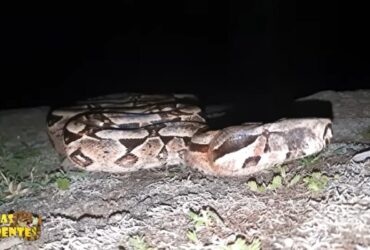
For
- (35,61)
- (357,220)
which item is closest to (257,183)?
(357,220)

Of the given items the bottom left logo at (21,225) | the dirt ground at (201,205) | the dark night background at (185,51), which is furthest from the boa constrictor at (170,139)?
the dark night background at (185,51)

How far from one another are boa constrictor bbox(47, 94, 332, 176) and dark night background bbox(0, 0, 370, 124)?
10210 millimetres

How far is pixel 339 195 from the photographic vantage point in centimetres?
444

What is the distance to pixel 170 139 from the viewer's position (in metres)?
6.04

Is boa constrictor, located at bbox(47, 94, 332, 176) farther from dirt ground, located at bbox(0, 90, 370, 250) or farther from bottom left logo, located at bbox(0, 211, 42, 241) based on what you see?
bottom left logo, located at bbox(0, 211, 42, 241)

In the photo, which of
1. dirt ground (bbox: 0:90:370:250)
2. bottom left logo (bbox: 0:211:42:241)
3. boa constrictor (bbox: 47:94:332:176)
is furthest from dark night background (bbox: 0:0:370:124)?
bottom left logo (bbox: 0:211:42:241)

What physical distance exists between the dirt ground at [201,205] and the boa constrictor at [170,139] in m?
0.19

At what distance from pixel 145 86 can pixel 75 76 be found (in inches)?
226

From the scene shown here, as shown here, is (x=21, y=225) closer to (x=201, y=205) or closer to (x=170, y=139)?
(x=201, y=205)

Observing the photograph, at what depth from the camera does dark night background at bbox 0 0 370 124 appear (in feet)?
67.4

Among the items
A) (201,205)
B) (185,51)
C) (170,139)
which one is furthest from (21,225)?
(185,51)

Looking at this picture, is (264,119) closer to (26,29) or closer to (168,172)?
(168,172)

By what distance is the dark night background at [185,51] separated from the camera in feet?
67.4

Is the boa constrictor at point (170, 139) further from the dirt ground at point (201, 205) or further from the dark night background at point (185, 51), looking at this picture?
the dark night background at point (185, 51)
